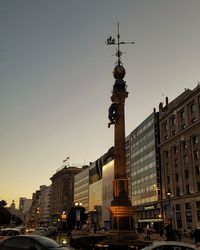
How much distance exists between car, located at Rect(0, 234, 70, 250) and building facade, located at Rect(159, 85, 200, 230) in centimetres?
5089

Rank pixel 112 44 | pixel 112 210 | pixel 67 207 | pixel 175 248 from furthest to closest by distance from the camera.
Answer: pixel 67 207, pixel 112 44, pixel 112 210, pixel 175 248

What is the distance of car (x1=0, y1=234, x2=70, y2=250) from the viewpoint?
1364 cm

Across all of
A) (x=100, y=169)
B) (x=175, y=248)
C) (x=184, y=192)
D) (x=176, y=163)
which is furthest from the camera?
(x=100, y=169)

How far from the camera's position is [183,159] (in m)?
73.4

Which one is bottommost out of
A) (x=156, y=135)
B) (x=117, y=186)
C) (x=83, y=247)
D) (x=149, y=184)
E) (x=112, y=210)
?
(x=83, y=247)

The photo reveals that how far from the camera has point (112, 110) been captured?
40531 mm

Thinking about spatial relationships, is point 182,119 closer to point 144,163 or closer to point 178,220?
point 178,220

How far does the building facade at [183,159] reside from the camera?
67312mm

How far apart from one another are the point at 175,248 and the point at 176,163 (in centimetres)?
6649

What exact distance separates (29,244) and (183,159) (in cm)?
6310

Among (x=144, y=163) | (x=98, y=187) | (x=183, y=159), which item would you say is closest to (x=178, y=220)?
(x=183, y=159)

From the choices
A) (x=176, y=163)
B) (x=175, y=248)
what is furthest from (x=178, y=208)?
(x=175, y=248)

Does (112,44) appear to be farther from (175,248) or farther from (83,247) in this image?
(175,248)

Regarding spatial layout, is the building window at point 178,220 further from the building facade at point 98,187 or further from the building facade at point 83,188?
the building facade at point 83,188
